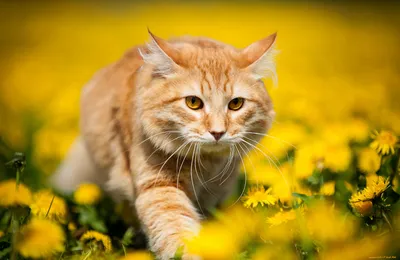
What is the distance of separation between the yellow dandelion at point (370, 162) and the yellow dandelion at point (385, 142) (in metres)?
0.13

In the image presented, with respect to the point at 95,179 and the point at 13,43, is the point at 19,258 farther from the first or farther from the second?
the point at 13,43

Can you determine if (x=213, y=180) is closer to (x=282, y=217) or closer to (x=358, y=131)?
(x=282, y=217)

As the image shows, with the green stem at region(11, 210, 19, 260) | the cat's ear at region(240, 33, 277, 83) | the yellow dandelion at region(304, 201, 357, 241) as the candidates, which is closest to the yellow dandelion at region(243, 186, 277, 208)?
the yellow dandelion at region(304, 201, 357, 241)

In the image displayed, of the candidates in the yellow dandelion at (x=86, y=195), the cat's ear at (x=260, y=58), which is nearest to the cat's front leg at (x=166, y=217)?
the yellow dandelion at (x=86, y=195)

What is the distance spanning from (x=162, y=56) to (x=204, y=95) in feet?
0.98

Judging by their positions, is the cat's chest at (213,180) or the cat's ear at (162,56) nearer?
the cat's ear at (162,56)

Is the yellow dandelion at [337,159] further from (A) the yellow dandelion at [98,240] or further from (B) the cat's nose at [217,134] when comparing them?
(A) the yellow dandelion at [98,240]

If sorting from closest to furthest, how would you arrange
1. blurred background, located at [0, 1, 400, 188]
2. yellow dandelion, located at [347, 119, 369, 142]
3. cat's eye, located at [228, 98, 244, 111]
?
1. cat's eye, located at [228, 98, 244, 111]
2. yellow dandelion, located at [347, 119, 369, 142]
3. blurred background, located at [0, 1, 400, 188]

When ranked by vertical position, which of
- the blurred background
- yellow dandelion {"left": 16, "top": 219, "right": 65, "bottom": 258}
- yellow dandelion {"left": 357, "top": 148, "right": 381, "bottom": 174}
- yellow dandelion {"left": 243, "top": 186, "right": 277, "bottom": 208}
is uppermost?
yellow dandelion {"left": 16, "top": 219, "right": 65, "bottom": 258}

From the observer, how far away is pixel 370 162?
2805mm

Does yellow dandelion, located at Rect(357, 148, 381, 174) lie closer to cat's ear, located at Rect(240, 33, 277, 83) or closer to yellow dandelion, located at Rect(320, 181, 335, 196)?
yellow dandelion, located at Rect(320, 181, 335, 196)

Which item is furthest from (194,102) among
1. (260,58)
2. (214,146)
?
(260,58)

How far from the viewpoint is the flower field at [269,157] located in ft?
7.20

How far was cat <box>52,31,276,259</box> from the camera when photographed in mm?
2574
